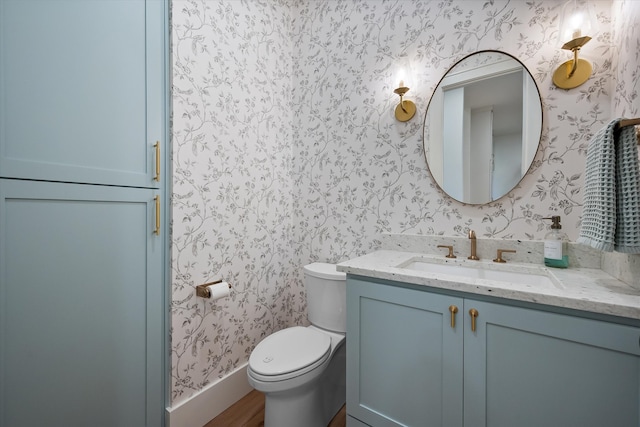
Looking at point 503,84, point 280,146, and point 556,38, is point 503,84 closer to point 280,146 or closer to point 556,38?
point 556,38

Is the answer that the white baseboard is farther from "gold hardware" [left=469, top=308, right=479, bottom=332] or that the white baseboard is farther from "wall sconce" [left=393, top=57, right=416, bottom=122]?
"wall sconce" [left=393, top=57, right=416, bottom=122]

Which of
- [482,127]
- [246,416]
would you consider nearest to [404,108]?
[482,127]

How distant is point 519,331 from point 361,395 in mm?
695

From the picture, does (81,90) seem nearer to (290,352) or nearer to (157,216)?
(157,216)

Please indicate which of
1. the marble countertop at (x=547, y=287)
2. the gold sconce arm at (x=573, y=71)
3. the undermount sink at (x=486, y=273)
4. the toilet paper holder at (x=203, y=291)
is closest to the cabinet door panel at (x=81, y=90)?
the toilet paper holder at (x=203, y=291)

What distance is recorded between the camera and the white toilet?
3.70 feet

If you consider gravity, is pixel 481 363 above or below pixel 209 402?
above

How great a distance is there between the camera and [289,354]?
1.23 metres

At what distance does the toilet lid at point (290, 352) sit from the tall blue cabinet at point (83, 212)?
1.59 feet

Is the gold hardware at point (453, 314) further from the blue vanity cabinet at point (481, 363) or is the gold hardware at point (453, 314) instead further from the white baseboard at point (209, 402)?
the white baseboard at point (209, 402)

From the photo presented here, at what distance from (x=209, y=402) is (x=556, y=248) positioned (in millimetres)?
1840

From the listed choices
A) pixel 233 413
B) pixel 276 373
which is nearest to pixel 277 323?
pixel 233 413

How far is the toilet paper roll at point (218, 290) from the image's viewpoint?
1302 mm

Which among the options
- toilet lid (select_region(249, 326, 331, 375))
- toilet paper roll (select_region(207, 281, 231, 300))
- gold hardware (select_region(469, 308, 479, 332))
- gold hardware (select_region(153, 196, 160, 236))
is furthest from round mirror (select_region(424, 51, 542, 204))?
gold hardware (select_region(153, 196, 160, 236))
